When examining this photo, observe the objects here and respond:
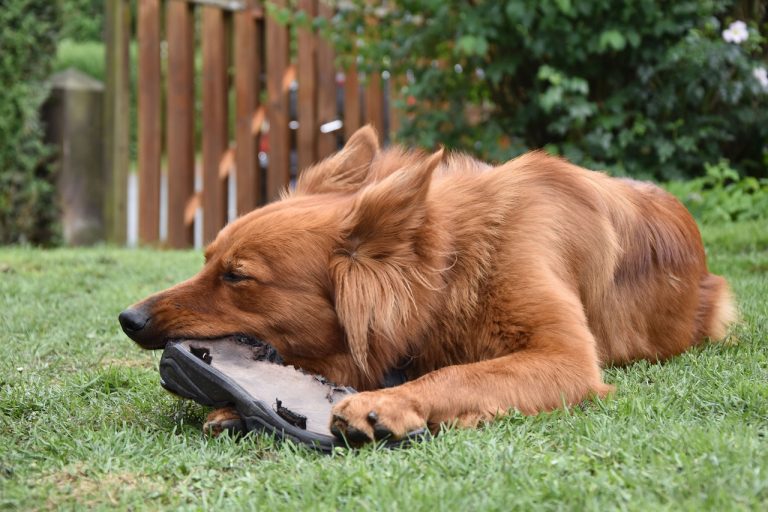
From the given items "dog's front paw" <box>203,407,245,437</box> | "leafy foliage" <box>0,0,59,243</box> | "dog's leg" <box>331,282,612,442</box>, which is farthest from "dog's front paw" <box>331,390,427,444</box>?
"leafy foliage" <box>0,0,59,243</box>

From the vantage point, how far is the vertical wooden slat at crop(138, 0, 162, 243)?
26.7ft

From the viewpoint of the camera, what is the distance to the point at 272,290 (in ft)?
9.82

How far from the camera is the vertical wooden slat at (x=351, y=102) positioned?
27.7 feet

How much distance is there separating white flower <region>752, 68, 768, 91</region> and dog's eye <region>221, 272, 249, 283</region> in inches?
211

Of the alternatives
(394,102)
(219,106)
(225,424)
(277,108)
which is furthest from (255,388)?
(219,106)

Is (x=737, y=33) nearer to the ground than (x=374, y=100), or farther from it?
farther from it

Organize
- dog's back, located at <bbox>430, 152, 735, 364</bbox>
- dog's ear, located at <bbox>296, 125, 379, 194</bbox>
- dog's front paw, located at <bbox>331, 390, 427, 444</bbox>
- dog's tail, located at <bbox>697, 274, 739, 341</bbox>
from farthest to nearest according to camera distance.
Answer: dog's tail, located at <bbox>697, 274, 739, 341</bbox>, dog's ear, located at <bbox>296, 125, 379, 194</bbox>, dog's back, located at <bbox>430, 152, 735, 364</bbox>, dog's front paw, located at <bbox>331, 390, 427, 444</bbox>

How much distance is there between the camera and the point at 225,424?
2682mm

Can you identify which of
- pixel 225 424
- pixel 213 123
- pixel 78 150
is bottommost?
pixel 225 424

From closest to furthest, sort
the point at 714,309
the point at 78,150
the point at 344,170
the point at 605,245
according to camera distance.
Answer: the point at 605,245 → the point at 344,170 → the point at 714,309 → the point at 78,150

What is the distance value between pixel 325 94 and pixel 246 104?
74 cm

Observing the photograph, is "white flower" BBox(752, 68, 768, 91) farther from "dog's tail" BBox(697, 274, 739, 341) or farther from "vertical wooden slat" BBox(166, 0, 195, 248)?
"vertical wooden slat" BBox(166, 0, 195, 248)

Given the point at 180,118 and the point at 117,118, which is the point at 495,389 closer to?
the point at 180,118

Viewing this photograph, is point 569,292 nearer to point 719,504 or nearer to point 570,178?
point 570,178
